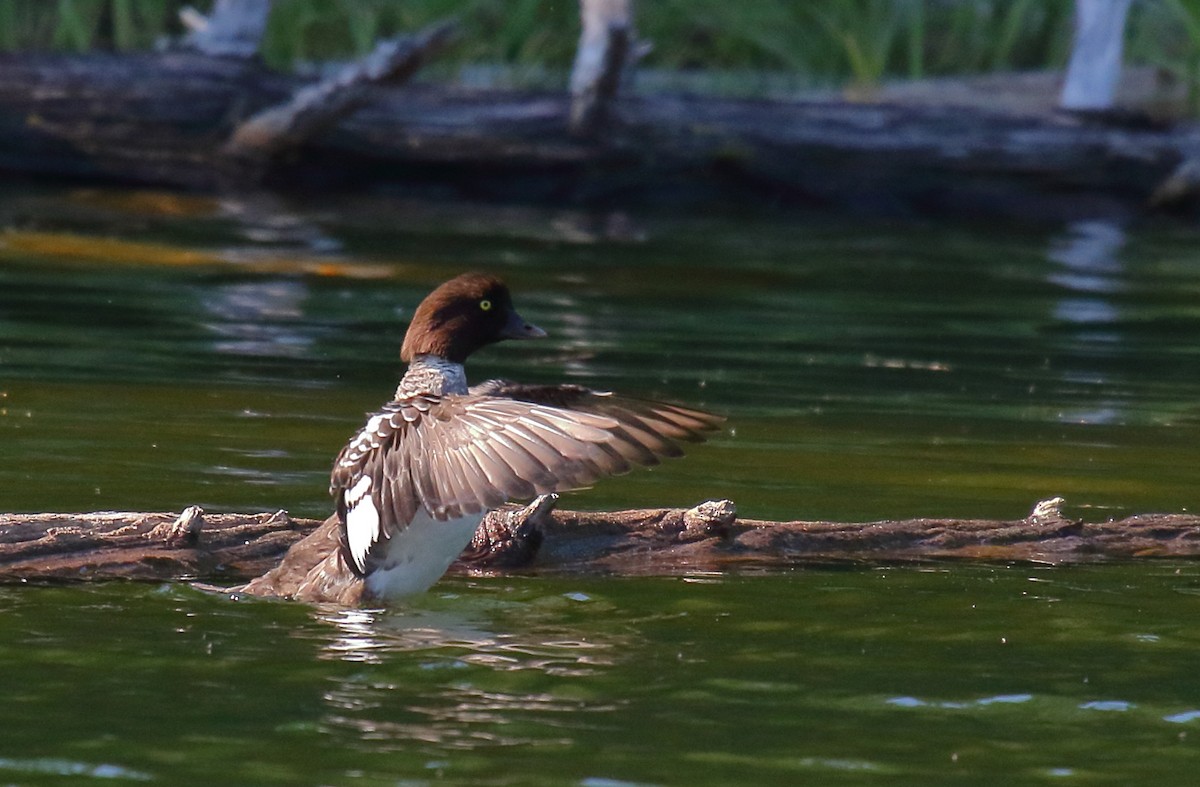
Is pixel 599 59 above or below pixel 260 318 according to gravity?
above

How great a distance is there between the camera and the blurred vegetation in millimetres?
19891

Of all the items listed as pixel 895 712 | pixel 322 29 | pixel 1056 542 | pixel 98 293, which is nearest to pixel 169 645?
pixel 895 712

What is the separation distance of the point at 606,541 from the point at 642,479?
1.89m

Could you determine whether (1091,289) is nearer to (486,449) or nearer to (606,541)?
(606,541)

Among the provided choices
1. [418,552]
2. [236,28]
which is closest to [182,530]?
[418,552]

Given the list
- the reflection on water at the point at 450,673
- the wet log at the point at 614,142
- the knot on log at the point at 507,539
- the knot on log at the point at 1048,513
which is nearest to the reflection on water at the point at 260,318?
the wet log at the point at 614,142

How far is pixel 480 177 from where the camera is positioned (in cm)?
1672

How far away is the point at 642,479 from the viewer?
25.9ft

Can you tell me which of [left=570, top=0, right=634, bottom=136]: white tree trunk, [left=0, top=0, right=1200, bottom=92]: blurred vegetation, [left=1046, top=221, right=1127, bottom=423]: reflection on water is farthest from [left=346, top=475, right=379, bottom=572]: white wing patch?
[left=0, top=0, right=1200, bottom=92]: blurred vegetation

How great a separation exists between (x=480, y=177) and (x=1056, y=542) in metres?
10.8

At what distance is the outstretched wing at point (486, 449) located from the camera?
5.15 metres

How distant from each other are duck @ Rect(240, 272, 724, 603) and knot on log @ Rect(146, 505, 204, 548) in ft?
0.67

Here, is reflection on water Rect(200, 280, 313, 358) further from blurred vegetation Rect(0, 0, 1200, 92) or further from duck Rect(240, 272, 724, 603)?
blurred vegetation Rect(0, 0, 1200, 92)

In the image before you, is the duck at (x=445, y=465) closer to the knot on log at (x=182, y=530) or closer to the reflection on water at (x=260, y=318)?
the knot on log at (x=182, y=530)
